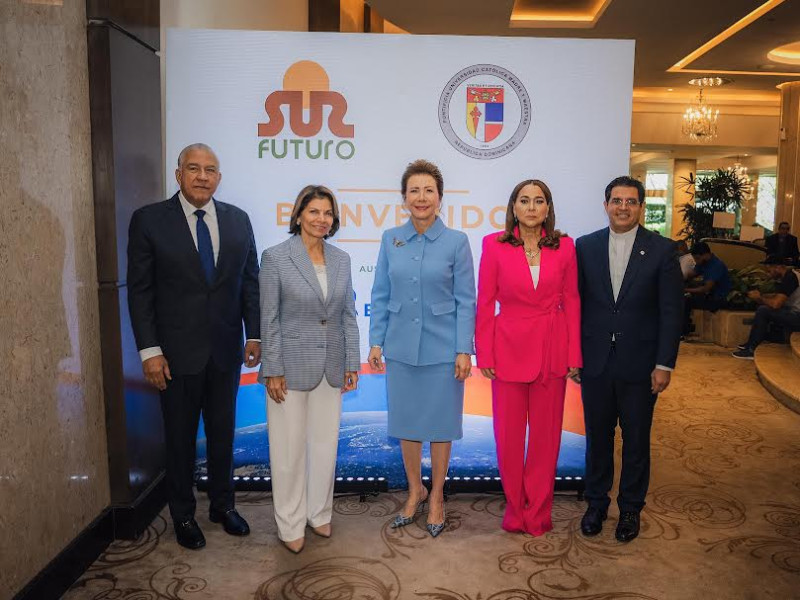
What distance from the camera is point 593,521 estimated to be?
11.2ft

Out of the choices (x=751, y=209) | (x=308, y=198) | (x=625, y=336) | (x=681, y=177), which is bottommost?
(x=625, y=336)

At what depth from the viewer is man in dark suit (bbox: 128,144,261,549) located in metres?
3.07

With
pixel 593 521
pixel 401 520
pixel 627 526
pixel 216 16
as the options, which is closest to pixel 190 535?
pixel 401 520

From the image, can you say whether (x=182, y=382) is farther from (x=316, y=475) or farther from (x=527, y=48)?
(x=527, y=48)

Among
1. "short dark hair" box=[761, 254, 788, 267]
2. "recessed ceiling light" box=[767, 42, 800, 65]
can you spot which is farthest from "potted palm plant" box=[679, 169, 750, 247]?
"short dark hair" box=[761, 254, 788, 267]

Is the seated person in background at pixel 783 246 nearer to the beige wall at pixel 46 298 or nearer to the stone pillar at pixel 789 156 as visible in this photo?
the stone pillar at pixel 789 156

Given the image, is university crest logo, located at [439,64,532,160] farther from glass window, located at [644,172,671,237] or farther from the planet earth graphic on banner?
glass window, located at [644,172,671,237]

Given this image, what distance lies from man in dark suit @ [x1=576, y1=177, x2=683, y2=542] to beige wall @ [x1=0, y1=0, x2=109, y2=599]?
2.35 meters

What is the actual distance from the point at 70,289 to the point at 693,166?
18.0m

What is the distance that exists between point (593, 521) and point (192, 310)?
2201 millimetres

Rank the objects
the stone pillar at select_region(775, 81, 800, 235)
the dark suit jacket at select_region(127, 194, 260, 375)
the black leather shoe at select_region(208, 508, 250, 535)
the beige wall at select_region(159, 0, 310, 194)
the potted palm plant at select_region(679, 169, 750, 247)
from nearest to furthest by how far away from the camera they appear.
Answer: the dark suit jacket at select_region(127, 194, 260, 375) < the black leather shoe at select_region(208, 508, 250, 535) < the beige wall at select_region(159, 0, 310, 194) < the stone pillar at select_region(775, 81, 800, 235) < the potted palm plant at select_region(679, 169, 750, 247)

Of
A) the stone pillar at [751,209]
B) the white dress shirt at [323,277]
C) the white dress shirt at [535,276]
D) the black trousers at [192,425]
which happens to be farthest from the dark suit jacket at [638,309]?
the stone pillar at [751,209]

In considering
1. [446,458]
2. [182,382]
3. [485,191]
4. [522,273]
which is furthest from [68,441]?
[485,191]

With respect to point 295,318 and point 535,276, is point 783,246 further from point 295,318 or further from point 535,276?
point 295,318
